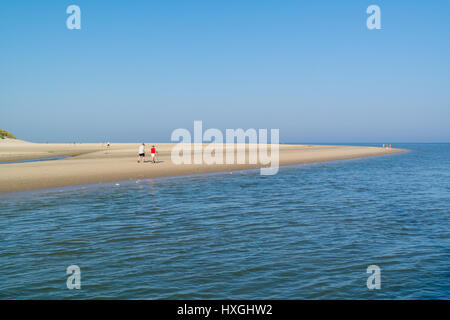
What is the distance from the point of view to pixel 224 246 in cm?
1041

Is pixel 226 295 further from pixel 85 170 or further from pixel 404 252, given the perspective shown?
pixel 85 170

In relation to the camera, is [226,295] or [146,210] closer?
[226,295]

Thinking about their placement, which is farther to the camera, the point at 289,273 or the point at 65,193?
the point at 65,193

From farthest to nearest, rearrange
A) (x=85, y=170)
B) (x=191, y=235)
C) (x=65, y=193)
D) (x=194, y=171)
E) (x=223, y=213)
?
1. (x=194, y=171)
2. (x=85, y=170)
3. (x=65, y=193)
4. (x=223, y=213)
5. (x=191, y=235)

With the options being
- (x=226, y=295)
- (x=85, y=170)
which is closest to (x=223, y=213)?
(x=226, y=295)

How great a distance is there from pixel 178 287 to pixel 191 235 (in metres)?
3.96

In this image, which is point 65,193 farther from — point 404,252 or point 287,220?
point 404,252

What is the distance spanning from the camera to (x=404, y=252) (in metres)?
9.83

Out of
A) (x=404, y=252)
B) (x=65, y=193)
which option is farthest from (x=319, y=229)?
(x=65, y=193)

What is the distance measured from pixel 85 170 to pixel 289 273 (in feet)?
81.6

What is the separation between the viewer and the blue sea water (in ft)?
25.0

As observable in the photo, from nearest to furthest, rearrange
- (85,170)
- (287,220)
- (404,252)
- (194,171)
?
(404,252)
(287,220)
(85,170)
(194,171)

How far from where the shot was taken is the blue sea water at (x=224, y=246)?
7617 millimetres
